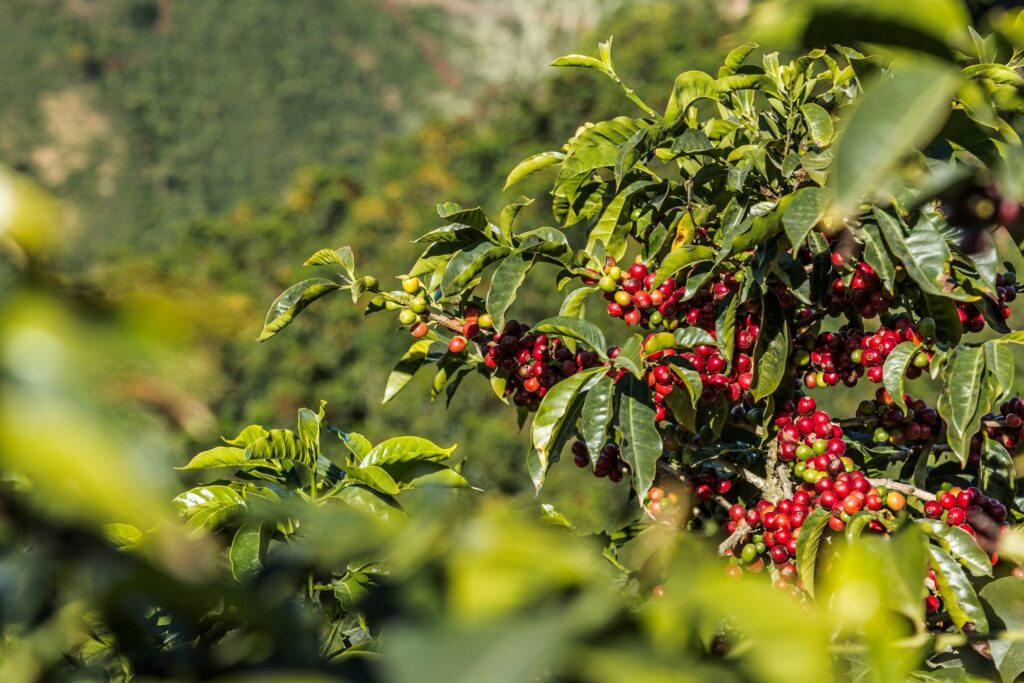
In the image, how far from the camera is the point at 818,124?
3.74ft

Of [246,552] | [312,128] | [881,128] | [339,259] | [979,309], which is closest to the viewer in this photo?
[881,128]

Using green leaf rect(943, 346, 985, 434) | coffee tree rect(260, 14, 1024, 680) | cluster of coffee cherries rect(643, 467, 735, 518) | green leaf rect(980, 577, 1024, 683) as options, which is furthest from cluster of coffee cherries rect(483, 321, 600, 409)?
green leaf rect(980, 577, 1024, 683)

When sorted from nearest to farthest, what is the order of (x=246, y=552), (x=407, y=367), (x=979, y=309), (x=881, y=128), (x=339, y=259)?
(x=881, y=128) < (x=246, y=552) < (x=979, y=309) < (x=339, y=259) < (x=407, y=367)

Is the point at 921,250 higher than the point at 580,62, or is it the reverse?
the point at 580,62

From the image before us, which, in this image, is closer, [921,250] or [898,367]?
[921,250]

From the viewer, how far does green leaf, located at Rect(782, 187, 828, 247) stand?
2.93 ft

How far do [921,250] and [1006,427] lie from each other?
37 cm

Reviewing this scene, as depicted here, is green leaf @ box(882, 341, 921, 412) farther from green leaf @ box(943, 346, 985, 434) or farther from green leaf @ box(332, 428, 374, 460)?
green leaf @ box(332, 428, 374, 460)

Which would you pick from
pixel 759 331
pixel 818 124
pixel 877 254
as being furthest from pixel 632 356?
pixel 818 124

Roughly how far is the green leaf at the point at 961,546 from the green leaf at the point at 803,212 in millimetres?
381

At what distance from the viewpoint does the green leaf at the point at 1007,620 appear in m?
0.78

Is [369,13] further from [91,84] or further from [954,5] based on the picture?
[954,5]

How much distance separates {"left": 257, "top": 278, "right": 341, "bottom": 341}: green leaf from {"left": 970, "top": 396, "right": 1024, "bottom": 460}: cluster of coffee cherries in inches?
34.6

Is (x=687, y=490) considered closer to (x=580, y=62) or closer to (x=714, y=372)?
(x=714, y=372)
